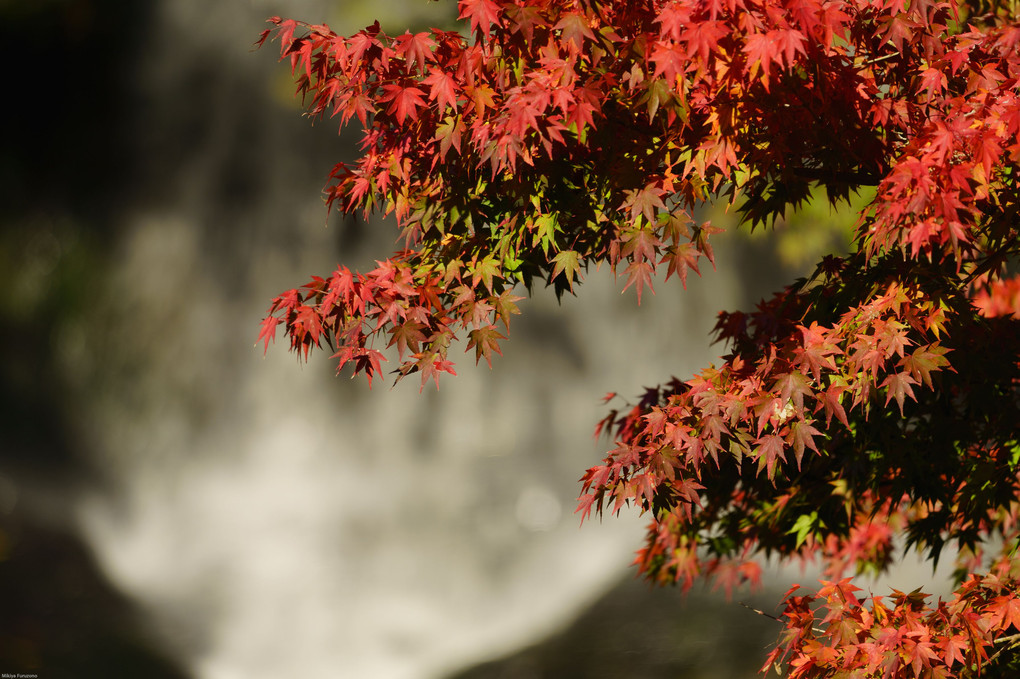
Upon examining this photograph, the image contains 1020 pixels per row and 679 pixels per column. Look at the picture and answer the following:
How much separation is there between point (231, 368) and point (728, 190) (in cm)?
891

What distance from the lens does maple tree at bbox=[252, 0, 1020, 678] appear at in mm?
2742

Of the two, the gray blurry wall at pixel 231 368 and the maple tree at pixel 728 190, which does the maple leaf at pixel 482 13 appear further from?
the gray blurry wall at pixel 231 368

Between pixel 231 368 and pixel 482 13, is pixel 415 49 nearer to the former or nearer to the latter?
pixel 482 13

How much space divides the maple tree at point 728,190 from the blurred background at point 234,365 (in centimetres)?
646

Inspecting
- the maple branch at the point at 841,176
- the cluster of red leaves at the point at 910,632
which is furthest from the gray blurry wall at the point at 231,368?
the maple branch at the point at 841,176

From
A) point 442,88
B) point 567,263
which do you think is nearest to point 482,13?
point 442,88

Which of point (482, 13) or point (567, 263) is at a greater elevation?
point (482, 13)

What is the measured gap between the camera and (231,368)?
35.8ft

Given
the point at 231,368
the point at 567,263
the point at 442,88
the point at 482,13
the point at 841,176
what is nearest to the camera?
the point at 482,13

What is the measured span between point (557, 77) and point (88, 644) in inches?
284

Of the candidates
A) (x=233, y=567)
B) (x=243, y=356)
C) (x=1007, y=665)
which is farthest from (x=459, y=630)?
(x=1007, y=665)

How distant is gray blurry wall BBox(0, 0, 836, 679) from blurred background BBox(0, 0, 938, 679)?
1.1 inches

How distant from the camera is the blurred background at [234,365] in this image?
1007 cm

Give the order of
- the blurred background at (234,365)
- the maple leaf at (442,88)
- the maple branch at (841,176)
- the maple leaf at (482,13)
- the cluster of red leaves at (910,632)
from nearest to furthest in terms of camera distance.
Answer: the maple leaf at (482,13) < the maple leaf at (442,88) < the cluster of red leaves at (910,632) < the maple branch at (841,176) < the blurred background at (234,365)
